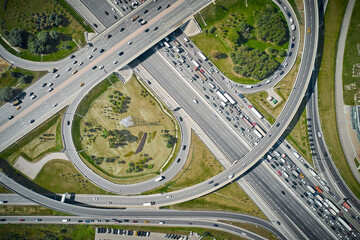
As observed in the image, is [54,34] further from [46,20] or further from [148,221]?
[148,221]

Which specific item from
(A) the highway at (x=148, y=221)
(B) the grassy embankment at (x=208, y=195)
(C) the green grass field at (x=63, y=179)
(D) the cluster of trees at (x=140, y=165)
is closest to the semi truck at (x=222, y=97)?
(B) the grassy embankment at (x=208, y=195)

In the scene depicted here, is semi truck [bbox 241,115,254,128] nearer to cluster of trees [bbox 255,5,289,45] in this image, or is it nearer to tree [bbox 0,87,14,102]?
cluster of trees [bbox 255,5,289,45]

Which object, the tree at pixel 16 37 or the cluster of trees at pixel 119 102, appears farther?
the cluster of trees at pixel 119 102

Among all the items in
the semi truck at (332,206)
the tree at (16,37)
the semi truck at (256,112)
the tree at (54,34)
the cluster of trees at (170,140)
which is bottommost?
the semi truck at (332,206)

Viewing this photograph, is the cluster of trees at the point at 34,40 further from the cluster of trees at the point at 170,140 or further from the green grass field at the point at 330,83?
the green grass field at the point at 330,83

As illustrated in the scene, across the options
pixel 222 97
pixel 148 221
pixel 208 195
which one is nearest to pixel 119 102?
pixel 222 97

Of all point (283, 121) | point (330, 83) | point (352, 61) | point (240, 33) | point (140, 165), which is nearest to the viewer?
point (283, 121)
